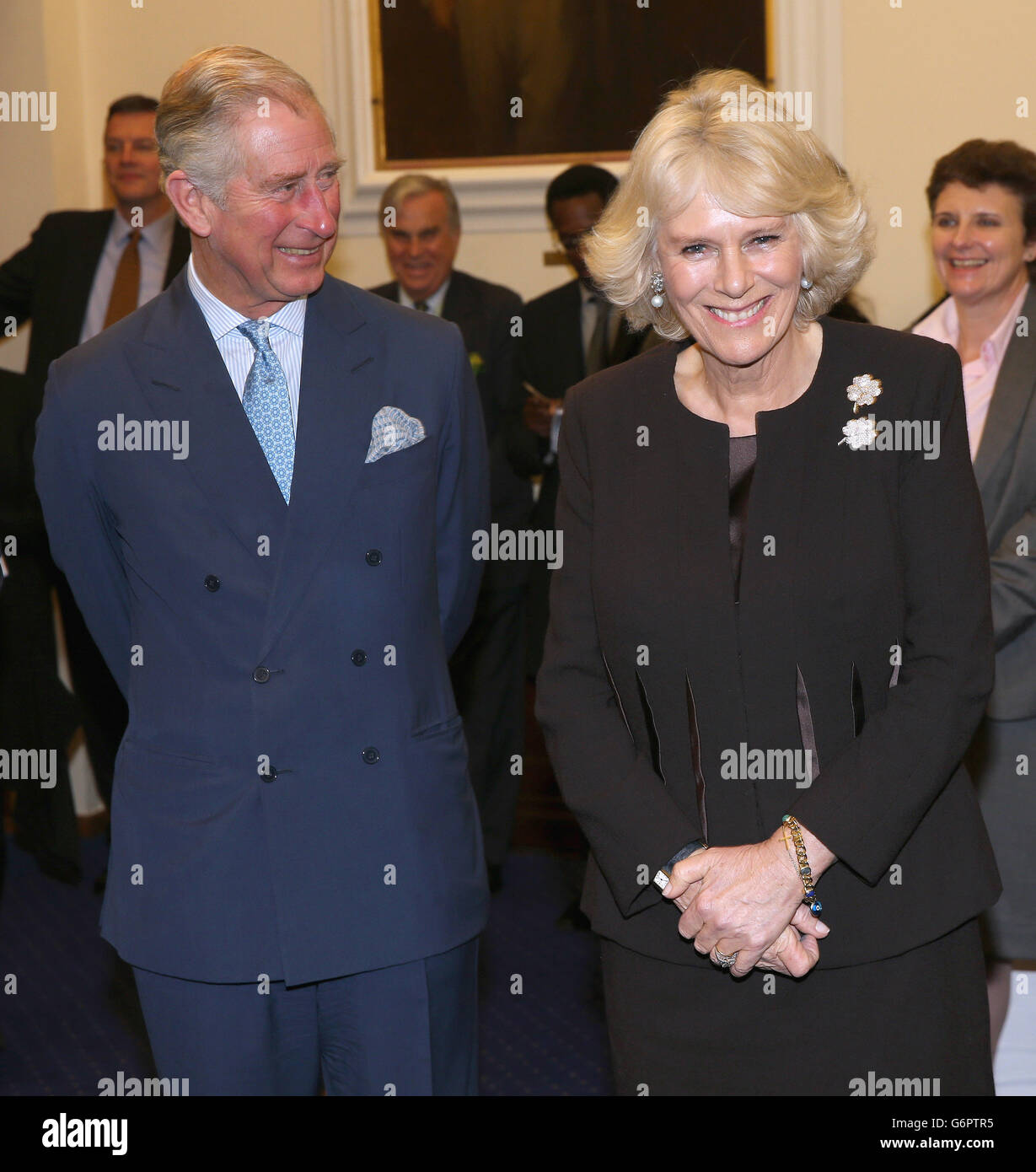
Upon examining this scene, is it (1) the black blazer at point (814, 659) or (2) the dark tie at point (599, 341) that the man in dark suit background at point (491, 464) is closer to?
(2) the dark tie at point (599, 341)

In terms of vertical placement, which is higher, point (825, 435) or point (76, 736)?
point (825, 435)

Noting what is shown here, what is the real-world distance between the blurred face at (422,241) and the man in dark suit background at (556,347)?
0.40 metres

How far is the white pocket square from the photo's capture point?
7.70ft

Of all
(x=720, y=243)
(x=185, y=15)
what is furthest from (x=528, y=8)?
(x=720, y=243)

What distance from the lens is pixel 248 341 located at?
2.36 m

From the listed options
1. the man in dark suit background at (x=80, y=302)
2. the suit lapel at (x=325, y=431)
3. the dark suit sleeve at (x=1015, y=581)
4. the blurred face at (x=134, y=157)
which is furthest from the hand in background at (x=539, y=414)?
the suit lapel at (x=325, y=431)

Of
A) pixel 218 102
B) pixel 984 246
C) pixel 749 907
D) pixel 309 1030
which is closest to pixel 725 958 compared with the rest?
pixel 749 907

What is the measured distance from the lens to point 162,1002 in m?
2.31

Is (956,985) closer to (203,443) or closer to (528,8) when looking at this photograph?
(203,443)

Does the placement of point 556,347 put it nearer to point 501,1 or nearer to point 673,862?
point 501,1

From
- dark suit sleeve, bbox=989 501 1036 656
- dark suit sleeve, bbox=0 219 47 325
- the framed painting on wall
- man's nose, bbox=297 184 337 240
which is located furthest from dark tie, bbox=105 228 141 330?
dark suit sleeve, bbox=989 501 1036 656

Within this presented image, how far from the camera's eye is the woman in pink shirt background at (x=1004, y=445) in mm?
3383

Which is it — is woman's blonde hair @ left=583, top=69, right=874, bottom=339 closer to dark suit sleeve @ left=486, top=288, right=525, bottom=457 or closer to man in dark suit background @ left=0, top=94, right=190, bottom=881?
dark suit sleeve @ left=486, top=288, right=525, bottom=457

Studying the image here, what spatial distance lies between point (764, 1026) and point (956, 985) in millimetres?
280
